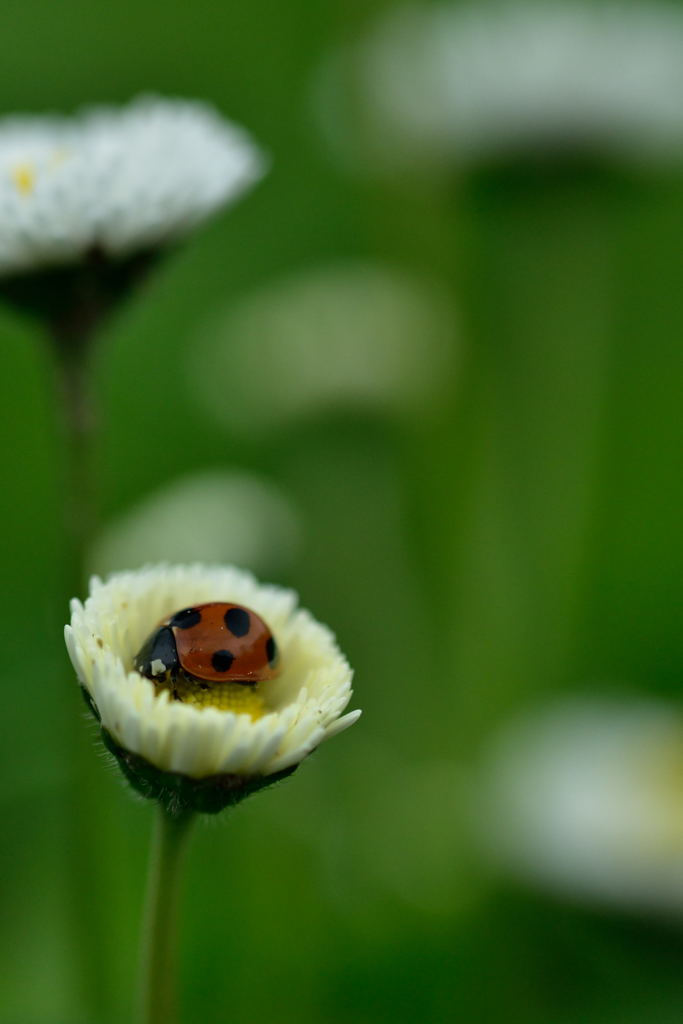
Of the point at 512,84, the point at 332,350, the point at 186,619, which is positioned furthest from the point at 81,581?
A: the point at 512,84

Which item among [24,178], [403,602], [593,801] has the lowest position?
[593,801]

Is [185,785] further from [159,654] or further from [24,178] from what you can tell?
[24,178]

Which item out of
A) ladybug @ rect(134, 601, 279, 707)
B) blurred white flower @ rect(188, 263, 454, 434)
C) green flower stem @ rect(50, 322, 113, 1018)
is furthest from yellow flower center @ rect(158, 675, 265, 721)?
blurred white flower @ rect(188, 263, 454, 434)

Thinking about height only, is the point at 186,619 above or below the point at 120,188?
below

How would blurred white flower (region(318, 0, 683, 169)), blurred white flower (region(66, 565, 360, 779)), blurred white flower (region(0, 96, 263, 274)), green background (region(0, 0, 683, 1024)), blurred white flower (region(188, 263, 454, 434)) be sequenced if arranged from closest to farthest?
blurred white flower (region(66, 565, 360, 779))
blurred white flower (region(0, 96, 263, 274))
green background (region(0, 0, 683, 1024))
blurred white flower (region(188, 263, 454, 434))
blurred white flower (region(318, 0, 683, 169))

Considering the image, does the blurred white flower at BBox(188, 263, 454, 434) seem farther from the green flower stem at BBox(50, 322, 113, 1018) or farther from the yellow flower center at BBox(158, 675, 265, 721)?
the yellow flower center at BBox(158, 675, 265, 721)

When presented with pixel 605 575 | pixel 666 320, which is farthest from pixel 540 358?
pixel 666 320

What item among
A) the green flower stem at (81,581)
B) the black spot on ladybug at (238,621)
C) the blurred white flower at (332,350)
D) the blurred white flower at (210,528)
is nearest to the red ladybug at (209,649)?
the black spot on ladybug at (238,621)
